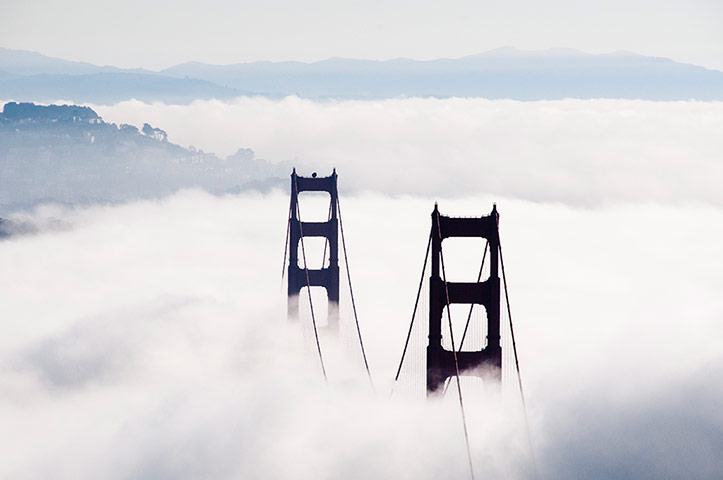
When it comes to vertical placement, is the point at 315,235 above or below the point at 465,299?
below

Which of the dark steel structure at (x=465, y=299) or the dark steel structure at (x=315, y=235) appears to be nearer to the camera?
the dark steel structure at (x=465, y=299)

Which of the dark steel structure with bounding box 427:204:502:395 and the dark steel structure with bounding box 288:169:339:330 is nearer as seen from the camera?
the dark steel structure with bounding box 427:204:502:395

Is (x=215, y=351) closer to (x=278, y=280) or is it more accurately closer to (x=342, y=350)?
(x=342, y=350)

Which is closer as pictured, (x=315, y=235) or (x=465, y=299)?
(x=465, y=299)
